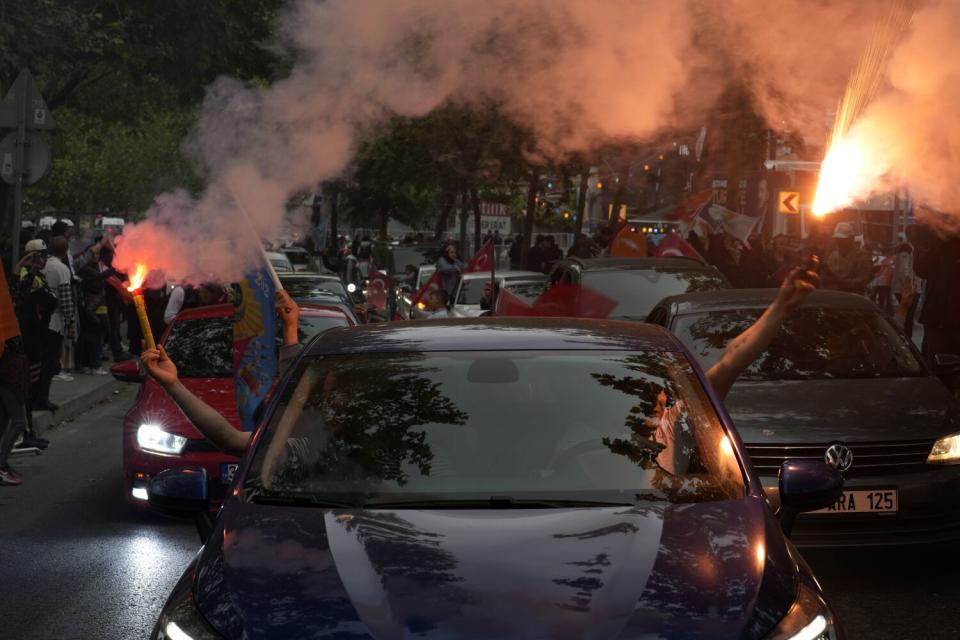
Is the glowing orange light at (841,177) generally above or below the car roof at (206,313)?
above

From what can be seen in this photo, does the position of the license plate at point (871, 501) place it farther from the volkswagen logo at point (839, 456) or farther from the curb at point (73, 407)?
the curb at point (73, 407)

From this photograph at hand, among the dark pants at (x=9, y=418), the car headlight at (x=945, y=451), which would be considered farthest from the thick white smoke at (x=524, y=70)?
the car headlight at (x=945, y=451)

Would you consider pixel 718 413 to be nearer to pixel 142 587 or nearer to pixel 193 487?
pixel 193 487

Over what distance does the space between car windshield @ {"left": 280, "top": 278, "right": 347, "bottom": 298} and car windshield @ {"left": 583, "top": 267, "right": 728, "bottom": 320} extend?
337cm

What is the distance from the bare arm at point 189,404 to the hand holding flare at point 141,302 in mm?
48

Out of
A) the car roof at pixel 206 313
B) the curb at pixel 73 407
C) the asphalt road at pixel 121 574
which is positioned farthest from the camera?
the curb at pixel 73 407

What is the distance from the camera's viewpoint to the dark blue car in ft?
12.4

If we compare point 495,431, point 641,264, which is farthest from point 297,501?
point 641,264

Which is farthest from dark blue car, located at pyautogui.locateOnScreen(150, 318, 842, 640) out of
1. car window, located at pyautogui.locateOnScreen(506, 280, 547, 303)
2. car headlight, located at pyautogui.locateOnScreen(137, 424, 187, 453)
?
car window, located at pyautogui.locateOnScreen(506, 280, 547, 303)

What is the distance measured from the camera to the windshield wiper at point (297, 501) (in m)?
4.64

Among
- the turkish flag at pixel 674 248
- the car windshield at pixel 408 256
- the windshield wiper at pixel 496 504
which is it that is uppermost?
the windshield wiper at pixel 496 504

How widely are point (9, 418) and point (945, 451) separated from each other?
23.1 feet

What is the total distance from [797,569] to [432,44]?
382 inches

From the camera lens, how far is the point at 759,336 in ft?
19.5
